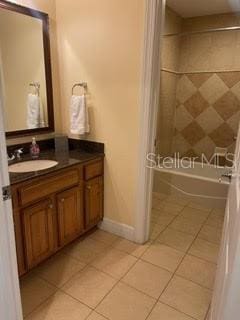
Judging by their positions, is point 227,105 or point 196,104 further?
point 196,104

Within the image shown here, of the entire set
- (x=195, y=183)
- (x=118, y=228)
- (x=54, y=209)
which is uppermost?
(x=54, y=209)

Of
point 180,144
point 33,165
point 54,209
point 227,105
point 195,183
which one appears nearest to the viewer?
point 54,209

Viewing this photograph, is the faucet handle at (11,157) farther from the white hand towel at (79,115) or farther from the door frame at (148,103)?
the door frame at (148,103)

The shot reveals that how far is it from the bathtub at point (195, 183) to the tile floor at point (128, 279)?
525 millimetres

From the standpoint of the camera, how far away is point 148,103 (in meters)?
1.95

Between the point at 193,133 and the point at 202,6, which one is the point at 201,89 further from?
the point at 202,6

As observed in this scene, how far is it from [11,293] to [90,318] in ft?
1.96

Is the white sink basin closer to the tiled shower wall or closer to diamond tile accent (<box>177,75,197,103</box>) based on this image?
the tiled shower wall

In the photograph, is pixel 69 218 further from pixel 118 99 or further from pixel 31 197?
pixel 118 99

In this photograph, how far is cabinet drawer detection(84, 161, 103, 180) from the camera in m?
2.18

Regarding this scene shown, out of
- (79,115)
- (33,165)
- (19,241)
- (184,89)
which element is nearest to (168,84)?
(184,89)

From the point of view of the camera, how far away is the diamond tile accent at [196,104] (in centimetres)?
351

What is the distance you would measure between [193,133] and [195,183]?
2.90 ft

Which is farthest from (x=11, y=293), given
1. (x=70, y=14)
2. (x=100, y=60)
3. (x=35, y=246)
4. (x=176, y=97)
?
(x=176, y=97)
